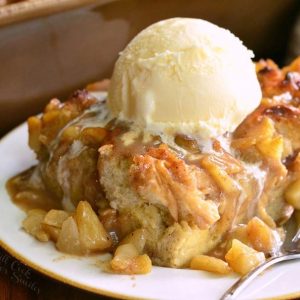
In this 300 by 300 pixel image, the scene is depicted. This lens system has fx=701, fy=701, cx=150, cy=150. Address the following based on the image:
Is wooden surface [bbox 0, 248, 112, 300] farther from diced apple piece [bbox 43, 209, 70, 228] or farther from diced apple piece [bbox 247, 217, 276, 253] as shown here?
diced apple piece [bbox 247, 217, 276, 253]

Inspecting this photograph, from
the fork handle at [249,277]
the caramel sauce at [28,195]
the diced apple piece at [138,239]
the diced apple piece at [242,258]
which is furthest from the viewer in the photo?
the caramel sauce at [28,195]

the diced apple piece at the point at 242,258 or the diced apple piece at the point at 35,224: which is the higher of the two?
the diced apple piece at the point at 35,224

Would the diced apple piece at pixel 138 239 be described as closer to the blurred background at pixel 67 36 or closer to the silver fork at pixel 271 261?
the silver fork at pixel 271 261

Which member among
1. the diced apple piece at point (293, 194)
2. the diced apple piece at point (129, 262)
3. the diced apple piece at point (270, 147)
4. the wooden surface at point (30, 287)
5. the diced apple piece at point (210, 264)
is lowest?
the wooden surface at point (30, 287)

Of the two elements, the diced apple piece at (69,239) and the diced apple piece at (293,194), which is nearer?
the diced apple piece at (69,239)

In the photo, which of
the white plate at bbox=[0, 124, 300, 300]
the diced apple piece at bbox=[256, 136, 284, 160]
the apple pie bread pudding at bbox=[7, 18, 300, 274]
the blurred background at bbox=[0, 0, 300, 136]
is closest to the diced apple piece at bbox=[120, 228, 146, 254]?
the apple pie bread pudding at bbox=[7, 18, 300, 274]

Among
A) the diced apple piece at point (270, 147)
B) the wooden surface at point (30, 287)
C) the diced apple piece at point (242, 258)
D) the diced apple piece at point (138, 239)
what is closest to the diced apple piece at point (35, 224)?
the wooden surface at point (30, 287)

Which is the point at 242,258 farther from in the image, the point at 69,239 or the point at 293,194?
the point at 69,239

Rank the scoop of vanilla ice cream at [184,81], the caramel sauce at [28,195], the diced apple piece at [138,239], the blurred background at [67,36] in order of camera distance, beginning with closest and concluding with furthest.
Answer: the diced apple piece at [138,239], the scoop of vanilla ice cream at [184,81], the caramel sauce at [28,195], the blurred background at [67,36]

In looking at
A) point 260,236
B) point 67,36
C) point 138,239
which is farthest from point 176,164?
point 67,36
